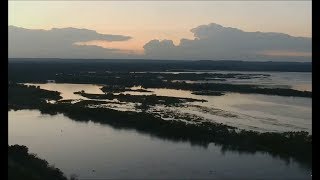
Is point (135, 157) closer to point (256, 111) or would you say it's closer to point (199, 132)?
point (199, 132)

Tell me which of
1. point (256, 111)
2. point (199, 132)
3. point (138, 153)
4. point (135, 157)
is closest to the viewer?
point (135, 157)

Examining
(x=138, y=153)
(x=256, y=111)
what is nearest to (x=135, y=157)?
(x=138, y=153)

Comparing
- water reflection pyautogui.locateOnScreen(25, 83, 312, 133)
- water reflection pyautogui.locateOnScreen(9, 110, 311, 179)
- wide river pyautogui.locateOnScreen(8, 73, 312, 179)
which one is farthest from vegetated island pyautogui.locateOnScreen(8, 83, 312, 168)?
water reflection pyautogui.locateOnScreen(25, 83, 312, 133)

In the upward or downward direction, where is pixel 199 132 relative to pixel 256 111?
downward

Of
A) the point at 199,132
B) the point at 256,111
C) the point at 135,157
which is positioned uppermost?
the point at 256,111

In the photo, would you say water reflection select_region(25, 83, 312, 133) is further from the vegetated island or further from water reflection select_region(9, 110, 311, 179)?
water reflection select_region(9, 110, 311, 179)

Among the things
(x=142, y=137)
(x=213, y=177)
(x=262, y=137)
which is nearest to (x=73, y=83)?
(x=142, y=137)

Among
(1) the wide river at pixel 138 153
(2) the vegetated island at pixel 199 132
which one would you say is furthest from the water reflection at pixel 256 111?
(2) the vegetated island at pixel 199 132
